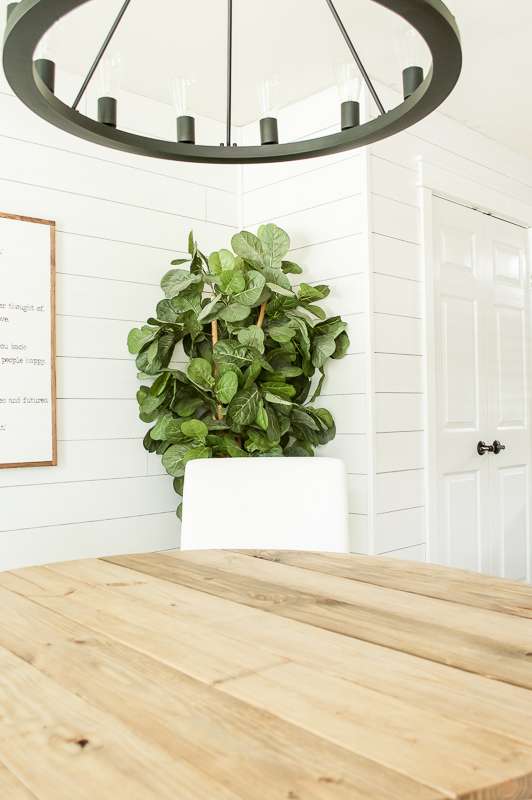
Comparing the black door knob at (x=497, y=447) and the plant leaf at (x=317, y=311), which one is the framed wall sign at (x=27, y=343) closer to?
the plant leaf at (x=317, y=311)

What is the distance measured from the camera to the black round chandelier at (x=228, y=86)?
1.06m

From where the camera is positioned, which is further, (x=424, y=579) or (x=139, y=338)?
(x=139, y=338)

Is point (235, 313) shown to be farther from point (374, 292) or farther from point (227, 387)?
point (374, 292)

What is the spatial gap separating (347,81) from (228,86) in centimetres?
25

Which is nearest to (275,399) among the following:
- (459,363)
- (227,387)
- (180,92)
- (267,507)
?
(227,387)

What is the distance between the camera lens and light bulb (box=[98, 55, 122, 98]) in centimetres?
142

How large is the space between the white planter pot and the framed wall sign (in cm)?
87

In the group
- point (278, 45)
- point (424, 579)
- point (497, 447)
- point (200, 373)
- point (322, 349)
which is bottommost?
point (424, 579)

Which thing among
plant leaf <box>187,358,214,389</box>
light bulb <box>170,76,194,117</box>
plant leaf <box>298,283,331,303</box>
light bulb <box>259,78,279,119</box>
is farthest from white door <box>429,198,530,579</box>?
light bulb <box>170,76,194,117</box>

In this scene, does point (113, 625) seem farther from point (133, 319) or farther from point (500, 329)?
point (500, 329)

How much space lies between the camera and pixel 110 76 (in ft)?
4.67

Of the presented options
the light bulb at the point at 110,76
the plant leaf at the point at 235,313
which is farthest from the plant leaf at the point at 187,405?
the light bulb at the point at 110,76

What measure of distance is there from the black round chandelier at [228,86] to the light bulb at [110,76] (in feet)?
0.05

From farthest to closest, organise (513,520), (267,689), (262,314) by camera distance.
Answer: (513,520), (262,314), (267,689)
